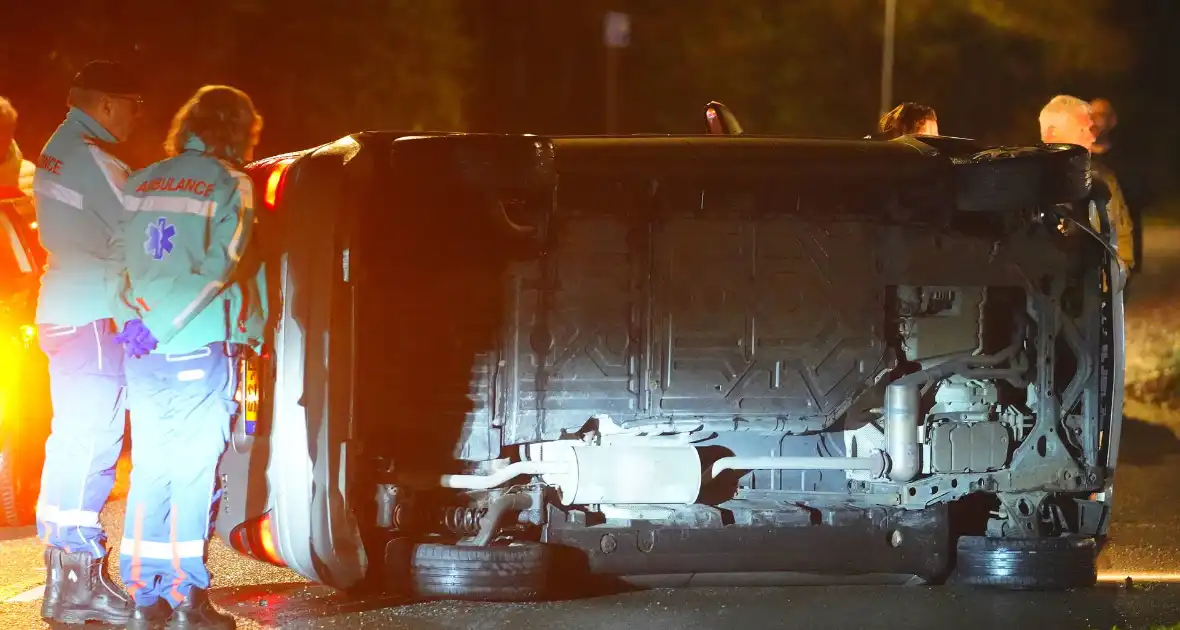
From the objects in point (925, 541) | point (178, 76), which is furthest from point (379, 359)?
Answer: point (178, 76)

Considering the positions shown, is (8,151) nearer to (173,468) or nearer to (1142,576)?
(173,468)

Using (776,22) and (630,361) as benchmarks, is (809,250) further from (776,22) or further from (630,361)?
(776,22)

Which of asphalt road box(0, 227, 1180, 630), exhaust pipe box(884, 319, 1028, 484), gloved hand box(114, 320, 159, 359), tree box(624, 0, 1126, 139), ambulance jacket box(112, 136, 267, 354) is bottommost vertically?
asphalt road box(0, 227, 1180, 630)

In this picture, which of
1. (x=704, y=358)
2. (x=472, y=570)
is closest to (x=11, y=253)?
(x=472, y=570)

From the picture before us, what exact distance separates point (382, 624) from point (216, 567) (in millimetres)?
1218

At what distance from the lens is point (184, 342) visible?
4465 millimetres

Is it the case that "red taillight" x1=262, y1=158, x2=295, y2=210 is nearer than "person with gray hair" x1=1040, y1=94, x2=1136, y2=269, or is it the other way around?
"red taillight" x1=262, y1=158, x2=295, y2=210

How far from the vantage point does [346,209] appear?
4422 millimetres

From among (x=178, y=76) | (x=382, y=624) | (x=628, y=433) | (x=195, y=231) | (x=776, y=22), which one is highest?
(x=776, y=22)

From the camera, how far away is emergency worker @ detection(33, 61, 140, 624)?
4656 millimetres

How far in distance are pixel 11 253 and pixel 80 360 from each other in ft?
6.68

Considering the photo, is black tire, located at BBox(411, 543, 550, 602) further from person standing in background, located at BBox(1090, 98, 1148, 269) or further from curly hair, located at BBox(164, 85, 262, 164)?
person standing in background, located at BBox(1090, 98, 1148, 269)

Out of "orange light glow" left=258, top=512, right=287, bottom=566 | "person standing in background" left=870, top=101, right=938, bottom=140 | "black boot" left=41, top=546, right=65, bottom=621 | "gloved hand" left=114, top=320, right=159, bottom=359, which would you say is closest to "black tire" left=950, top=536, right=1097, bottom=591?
"person standing in background" left=870, top=101, right=938, bottom=140

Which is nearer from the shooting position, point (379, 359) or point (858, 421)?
point (379, 359)
